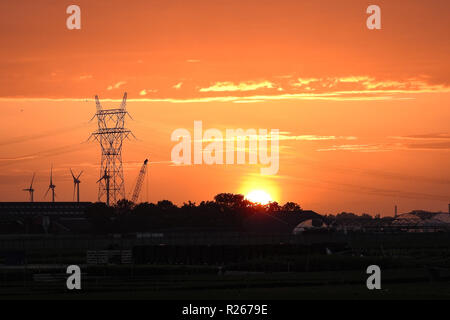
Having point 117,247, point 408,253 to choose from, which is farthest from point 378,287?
point 117,247

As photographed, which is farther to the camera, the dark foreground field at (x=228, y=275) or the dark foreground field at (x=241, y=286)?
the dark foreground field at (x=228, y=275)

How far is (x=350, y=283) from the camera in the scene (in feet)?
220

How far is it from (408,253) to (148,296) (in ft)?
229

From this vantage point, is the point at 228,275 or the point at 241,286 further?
the point at 228,275

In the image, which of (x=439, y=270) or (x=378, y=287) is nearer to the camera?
(x=378, y=287)

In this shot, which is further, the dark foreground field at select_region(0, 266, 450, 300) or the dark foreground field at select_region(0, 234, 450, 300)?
the dark foreground field at select_region(0, 234, 450, 300)

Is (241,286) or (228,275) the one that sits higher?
(241,286)
